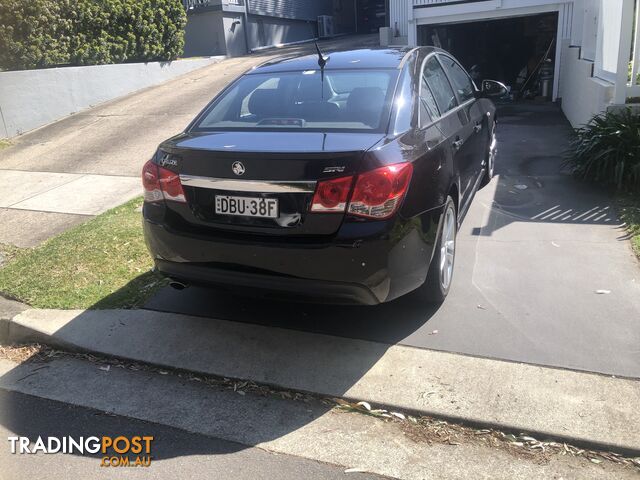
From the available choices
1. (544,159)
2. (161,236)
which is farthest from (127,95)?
(161,236)

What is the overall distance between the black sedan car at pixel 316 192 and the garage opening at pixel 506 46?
1125cm

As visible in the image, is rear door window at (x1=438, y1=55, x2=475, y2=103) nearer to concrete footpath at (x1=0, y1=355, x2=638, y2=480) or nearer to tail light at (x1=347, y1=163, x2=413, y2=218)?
tail light at (x1=347, y1=163, x2=413, y2=218)

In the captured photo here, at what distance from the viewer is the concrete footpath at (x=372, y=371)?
289cm

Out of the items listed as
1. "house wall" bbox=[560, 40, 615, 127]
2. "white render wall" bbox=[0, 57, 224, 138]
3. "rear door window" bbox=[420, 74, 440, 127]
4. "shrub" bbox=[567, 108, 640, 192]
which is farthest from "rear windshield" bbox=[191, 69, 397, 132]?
"white render wall" bbox=[0, 57, 224, 138]

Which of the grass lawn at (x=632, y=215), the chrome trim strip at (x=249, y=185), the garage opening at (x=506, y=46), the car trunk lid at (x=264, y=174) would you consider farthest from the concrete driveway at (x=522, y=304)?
the garage opening at (x=506, y=46)

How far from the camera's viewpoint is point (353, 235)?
307 centimetres

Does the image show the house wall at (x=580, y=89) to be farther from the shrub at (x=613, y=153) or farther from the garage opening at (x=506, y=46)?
the garage opening at (x=506, y=46)

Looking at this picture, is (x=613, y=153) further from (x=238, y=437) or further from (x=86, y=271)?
(x=86, y=271)

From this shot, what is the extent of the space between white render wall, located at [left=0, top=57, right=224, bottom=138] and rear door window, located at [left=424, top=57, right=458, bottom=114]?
338 inches

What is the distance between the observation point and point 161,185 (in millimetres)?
3529

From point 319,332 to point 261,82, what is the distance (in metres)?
1.91

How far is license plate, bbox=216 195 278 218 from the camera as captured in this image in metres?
3.18

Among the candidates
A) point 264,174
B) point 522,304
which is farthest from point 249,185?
point 522,304

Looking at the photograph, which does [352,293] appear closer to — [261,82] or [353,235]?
[353,235]
